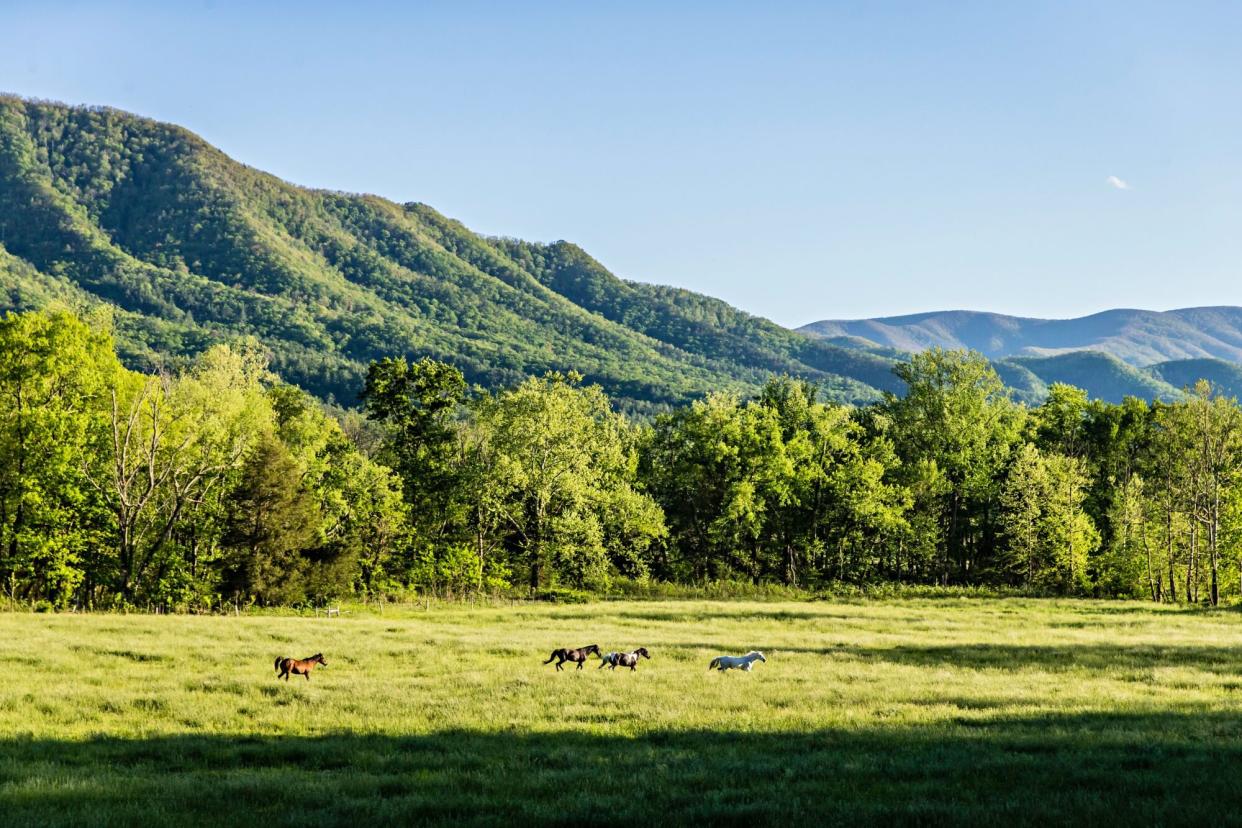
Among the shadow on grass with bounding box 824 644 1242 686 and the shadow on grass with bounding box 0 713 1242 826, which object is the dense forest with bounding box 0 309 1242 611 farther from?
the shadow on grass with bounding box 0 713 1242 826

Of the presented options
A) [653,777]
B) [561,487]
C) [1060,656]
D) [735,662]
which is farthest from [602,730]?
[561,487]

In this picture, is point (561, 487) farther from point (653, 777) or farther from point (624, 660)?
point (653, 777)

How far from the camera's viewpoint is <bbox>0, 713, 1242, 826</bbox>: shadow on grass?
458 inches

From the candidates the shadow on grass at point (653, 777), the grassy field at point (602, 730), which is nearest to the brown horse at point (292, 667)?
the grassy field at point (602, 730)

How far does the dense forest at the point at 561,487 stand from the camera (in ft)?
171

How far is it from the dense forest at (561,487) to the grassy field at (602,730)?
15769 mm

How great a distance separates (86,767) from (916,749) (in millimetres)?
13891

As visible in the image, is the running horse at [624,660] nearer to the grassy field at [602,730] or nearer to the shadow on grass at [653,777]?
the grassy field at [602,730]

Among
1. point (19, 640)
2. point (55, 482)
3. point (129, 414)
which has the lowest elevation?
point (19, 640)

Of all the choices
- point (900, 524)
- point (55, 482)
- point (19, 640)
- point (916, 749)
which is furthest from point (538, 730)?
point (900, 524)

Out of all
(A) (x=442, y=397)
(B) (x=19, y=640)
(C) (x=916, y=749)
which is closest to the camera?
(C) (x=916, y=749)

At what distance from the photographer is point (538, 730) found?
18500 millimetres

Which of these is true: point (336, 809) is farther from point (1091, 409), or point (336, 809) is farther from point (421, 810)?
point (1091, 409)

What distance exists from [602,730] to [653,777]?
4.82 m
